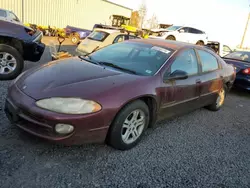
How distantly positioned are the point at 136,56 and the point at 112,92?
119cm

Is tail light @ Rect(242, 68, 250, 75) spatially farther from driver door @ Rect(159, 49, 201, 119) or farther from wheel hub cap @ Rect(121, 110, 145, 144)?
wheel hub cap @ Rect(121, 110, 145, 144)

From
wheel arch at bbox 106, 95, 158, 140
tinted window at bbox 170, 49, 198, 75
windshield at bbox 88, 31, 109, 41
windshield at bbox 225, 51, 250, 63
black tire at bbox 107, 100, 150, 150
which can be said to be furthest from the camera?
windshield at bbox 88, 31, 109, 41

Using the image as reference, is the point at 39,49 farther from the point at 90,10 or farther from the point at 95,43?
the point at 90,10

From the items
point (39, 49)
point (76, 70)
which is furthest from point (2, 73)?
point (76, 70)

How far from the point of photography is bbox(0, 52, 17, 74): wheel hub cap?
475 centimetres

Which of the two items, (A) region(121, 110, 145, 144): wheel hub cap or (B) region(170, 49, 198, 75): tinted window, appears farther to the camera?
(B) region(170, 49, 198, 75): tinted window

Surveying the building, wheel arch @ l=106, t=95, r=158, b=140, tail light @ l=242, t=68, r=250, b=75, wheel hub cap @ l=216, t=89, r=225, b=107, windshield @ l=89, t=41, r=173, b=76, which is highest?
the building

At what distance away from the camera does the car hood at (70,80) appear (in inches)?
95.7

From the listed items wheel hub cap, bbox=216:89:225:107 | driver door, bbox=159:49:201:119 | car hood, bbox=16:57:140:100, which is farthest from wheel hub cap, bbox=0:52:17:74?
wheel hub cap, bbox=216:89:225:107

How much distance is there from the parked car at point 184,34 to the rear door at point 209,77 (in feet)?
34.5

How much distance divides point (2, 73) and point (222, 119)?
4.72m

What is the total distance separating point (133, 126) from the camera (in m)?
2.88

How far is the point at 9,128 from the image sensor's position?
2.94 metres

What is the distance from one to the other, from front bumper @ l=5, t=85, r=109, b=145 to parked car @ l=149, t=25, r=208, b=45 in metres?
13.0
